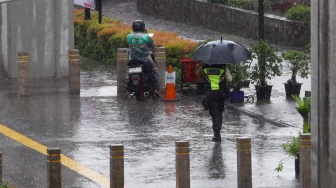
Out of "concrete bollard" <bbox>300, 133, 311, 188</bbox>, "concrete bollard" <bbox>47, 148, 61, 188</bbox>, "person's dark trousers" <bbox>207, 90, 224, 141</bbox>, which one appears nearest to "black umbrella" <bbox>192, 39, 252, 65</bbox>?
"person's dark trousers" <bbox>207, 90, 224, 141</bbox>

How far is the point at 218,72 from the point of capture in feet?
52.2

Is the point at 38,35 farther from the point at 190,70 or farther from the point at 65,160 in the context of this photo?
the point at 65,160

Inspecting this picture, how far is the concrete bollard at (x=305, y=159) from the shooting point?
38.9ft

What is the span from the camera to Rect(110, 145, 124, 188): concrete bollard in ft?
37.9

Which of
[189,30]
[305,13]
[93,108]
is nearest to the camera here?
[93,108]

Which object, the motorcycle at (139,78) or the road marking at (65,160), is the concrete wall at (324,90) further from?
the motorcycle at (139,78)

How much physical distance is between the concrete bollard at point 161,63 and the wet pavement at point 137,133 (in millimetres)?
934

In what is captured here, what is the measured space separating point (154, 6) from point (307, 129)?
25312 millimetres

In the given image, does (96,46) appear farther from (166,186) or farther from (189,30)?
(166,186)

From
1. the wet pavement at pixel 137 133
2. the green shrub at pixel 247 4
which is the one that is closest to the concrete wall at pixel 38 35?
the wet pavement at pixel 137 133

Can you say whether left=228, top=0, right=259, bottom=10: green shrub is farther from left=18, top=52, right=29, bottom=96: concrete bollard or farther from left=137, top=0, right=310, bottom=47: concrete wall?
left=18, top=52, right=29, bottom=96: concrete bollard

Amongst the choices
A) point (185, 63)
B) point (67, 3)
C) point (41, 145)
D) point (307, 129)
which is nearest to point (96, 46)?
point (67, 3)

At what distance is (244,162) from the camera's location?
12156 mm

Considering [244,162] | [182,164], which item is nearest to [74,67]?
[244,162]
